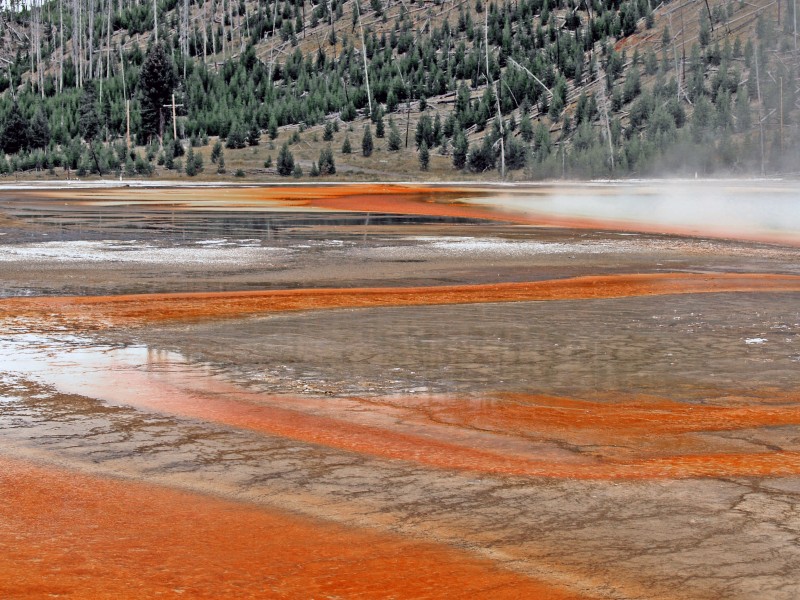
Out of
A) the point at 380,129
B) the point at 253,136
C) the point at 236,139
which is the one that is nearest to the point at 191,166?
the point at 236,139

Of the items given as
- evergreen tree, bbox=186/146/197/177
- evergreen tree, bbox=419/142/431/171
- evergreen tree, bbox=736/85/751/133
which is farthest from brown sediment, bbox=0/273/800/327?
evergreen tree, bbox=186/146/197/177

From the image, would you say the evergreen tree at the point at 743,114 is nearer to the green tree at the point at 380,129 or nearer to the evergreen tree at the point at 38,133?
the green tree at the point at 380,129

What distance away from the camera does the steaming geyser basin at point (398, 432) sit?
476cm

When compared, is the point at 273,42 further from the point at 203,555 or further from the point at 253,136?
the point at 203,555

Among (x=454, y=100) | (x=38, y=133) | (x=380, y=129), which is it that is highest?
(x=454, y=100)

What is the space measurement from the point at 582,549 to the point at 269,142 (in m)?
70.1

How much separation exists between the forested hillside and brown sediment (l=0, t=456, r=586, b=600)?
5523cm

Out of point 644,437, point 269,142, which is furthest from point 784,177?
point 644,437

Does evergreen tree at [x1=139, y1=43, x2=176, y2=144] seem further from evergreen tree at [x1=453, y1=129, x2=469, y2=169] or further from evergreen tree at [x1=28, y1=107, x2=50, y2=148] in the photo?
evergreen tree at [x1=453, y1=129, x2=469, y2=169]

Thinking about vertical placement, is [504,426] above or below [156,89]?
below

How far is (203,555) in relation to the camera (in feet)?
16.0

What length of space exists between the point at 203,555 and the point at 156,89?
76.9 metres

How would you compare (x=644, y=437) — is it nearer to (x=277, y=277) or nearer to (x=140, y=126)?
(x=277, y=277)

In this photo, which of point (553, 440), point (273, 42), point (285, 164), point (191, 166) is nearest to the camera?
point (553, 440)
